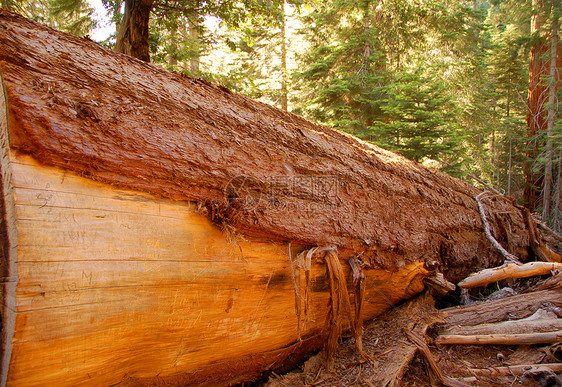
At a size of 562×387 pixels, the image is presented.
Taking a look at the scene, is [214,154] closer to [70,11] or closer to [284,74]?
[70,11]

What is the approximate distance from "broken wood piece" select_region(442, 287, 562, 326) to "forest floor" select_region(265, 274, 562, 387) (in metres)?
0.05

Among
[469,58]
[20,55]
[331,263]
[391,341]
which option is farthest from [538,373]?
[469,58]

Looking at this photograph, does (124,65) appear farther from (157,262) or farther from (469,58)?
(469,58)

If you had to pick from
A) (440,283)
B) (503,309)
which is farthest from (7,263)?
(503,309)

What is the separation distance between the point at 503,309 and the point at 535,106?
11.9 metres

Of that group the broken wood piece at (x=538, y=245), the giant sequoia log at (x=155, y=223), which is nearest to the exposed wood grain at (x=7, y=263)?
the giant sequoia log at (x=155, y=223)

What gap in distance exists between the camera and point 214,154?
2.02m

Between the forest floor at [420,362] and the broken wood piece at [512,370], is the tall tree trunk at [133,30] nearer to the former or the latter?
the forest floor at [420,362]

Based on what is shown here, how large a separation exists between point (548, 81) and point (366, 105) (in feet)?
22.2

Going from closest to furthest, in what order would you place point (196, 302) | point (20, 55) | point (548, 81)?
point (20, 55) < point (196, 302) < point (548, 81)

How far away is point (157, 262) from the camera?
1707mm

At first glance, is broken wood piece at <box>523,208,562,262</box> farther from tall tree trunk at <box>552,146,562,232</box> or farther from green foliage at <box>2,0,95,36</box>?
green foliage at <box>2,0,95,36</box>

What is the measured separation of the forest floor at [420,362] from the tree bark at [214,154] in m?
0.64

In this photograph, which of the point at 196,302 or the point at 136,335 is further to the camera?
the point at 196,302
